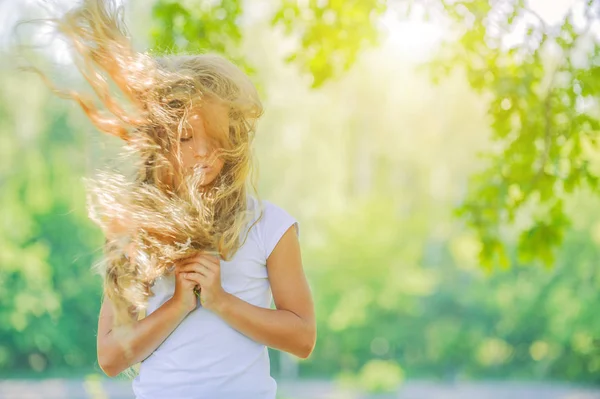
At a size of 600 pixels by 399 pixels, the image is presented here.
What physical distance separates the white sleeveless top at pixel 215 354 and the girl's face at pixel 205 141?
13 centimetres

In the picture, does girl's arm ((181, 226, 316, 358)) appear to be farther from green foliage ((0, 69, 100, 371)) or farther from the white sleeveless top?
green foliage ((0, 69, 100, 371))

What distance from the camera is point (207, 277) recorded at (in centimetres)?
113

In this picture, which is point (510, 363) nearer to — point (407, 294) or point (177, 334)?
point (407, 294)

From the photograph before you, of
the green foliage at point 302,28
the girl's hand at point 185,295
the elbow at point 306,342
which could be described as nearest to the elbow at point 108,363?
the girl's hand at point 185,295

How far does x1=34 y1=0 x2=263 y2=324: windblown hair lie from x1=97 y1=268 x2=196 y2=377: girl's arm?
3 cm

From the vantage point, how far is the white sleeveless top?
115cm

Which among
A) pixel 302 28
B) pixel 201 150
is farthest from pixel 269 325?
pixel 302 28

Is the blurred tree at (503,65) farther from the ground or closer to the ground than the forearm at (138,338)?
farther from the ground

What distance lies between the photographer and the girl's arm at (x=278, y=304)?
44.8 inches

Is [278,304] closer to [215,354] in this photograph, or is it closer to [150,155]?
[215,354]

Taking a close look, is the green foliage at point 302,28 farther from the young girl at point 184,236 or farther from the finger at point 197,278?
the finger at point 197,278

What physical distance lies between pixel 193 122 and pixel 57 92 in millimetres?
228

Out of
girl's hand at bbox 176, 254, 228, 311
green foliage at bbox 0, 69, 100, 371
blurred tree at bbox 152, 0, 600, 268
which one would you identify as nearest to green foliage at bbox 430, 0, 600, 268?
blurred tree at bbox 152, 0, 600, 268

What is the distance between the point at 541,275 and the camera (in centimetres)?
875
